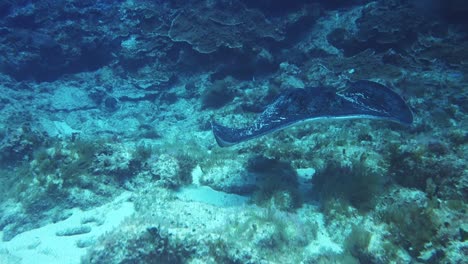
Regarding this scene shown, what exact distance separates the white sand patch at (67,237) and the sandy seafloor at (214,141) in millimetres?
34

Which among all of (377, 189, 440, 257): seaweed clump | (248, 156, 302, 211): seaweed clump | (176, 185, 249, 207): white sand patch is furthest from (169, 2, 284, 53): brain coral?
(377, 189, 440, 257): seaweed clump

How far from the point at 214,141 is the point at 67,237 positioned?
196 inches

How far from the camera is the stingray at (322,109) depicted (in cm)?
465

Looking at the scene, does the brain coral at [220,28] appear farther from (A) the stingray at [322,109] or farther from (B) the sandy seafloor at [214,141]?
(A) the stingray at [322,109]

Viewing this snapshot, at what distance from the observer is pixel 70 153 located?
6219mm

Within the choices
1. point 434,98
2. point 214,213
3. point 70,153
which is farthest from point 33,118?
point 434,98

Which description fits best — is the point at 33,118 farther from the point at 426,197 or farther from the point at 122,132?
the point at 426,197

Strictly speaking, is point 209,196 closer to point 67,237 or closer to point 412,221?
point 67,237

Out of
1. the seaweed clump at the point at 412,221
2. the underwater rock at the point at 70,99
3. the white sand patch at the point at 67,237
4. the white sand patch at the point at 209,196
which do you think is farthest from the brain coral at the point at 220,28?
the seaweed clump at the point at 412,221

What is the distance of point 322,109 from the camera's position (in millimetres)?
4961

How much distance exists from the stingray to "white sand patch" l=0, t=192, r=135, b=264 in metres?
2.39

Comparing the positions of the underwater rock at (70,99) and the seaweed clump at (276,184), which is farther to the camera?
the underwater rock at (70,99)

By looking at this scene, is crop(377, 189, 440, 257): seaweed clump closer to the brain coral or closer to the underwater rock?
the brain coral

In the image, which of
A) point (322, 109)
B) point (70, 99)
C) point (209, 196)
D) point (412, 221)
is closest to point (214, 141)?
point (209, 196)
